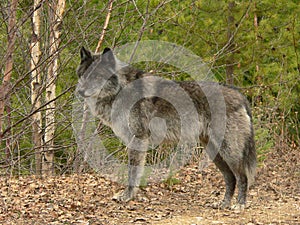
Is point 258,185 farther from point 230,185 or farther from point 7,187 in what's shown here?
point 7,187

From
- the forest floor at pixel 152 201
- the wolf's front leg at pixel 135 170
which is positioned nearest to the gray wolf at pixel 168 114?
the wolf's front leg at pixel 135 170

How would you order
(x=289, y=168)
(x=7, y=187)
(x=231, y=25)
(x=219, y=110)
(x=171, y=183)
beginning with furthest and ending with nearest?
(x=231, y=25) < (x=289, y=168) < (x=171, y=183) < (x=7, y=187) < (x=219, y=110)

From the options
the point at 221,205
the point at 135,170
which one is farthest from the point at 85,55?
the point at 221,205

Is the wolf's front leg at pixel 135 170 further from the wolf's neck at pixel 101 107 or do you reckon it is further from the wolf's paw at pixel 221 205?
the wolf's paw at pixel 221 205

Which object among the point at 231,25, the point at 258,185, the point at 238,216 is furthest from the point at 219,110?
the point at 231,25

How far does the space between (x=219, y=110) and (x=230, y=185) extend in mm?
1061

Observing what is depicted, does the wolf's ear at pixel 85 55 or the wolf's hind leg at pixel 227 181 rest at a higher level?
the wolf's ear at pixel 85 55

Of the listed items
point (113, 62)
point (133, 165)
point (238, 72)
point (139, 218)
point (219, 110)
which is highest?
point (238, 72)

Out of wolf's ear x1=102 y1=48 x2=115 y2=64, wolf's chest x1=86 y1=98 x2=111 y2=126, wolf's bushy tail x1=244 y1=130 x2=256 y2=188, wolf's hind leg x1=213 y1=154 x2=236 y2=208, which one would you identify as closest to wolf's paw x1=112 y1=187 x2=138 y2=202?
wolf's chest x1=86 y1=98 x2=111 y2=126

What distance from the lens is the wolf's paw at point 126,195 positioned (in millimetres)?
6566

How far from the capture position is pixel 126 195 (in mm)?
6617

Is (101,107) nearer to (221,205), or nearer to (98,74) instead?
(98,74)

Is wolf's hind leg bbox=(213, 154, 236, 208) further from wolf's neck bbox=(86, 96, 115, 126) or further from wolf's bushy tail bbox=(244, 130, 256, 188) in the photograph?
wolf's neck bbox=(86, 96, 115, 126)

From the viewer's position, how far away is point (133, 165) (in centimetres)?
676
